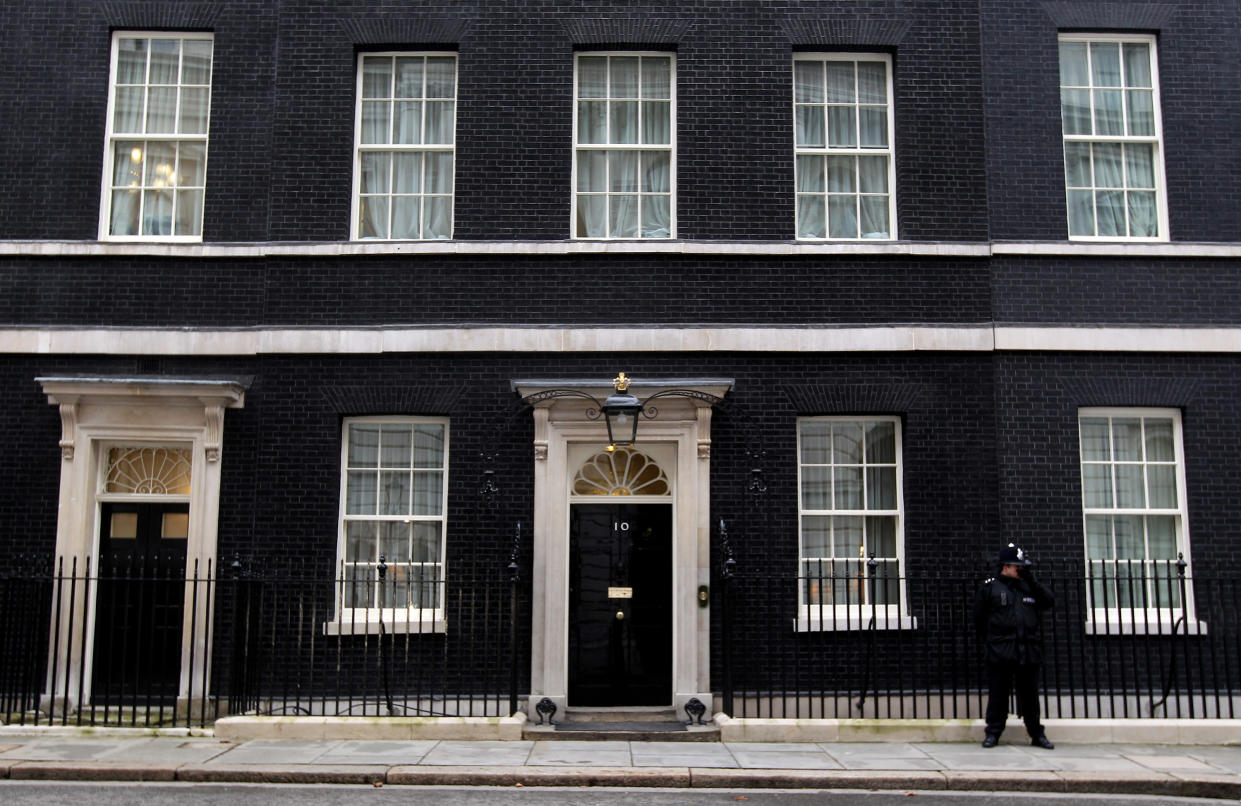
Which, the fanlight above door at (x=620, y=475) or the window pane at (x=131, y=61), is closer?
the fanlight above door at (x=620, y=475)

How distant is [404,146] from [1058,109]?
7.15 meters

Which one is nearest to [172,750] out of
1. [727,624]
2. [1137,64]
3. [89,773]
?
[89,773]

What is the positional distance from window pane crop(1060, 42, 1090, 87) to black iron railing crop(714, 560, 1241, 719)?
5.32 metres

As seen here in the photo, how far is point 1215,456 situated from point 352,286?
926 centimetres

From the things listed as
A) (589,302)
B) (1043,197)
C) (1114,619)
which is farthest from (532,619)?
(1043,197)

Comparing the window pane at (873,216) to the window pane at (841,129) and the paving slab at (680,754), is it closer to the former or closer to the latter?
the window pane at (841,129)

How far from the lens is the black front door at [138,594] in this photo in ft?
39.2

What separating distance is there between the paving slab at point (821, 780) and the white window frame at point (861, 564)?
2.36m

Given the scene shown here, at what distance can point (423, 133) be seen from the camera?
1270 centimetres

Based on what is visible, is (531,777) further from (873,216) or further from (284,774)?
(873,216)

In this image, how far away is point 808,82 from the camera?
1280 cm

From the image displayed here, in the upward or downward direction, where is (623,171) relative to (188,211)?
upward

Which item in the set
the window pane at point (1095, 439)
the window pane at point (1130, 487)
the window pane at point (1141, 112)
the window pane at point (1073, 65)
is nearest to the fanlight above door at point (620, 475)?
the window pane at point (1095, 439)

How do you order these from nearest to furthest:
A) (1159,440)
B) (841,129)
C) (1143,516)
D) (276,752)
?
(276,752)
(1143,516)
(1159,440)
(841,129)
